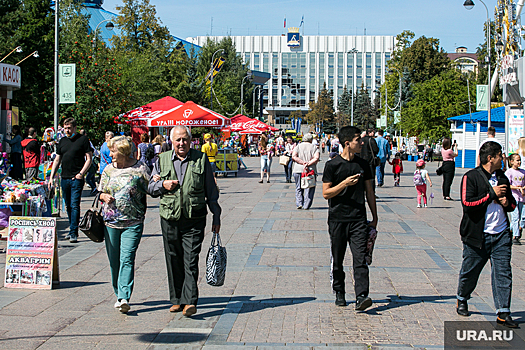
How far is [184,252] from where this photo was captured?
5.50 metres

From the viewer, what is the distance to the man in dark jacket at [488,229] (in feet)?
17.2

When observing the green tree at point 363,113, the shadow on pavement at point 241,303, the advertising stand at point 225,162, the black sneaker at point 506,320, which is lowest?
the shadow on pavement at point 241,303

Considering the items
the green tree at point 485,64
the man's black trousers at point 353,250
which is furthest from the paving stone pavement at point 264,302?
the green tree at point 485,64

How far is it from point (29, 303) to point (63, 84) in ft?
40.6

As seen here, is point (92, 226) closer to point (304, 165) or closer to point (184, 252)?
point (184, 252)

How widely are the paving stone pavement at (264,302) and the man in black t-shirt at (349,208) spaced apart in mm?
318

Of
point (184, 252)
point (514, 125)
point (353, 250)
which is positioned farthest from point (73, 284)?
point (514, 125)

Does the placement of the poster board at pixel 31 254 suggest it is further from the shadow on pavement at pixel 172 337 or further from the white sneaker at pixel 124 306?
the shadow on pavement at pixel 172 337

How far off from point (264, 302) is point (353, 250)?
3.49 ft

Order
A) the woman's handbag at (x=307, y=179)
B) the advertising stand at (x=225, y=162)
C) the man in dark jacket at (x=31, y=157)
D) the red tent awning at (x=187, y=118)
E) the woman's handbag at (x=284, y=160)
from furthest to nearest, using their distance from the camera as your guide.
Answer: the advertising stand at (x=225, y=162) → the red tent awning at (x=187, y=118) → the woman's handbag at (x=284, y=160) → the man in dark jacket at (x=31, y=157) → the woman's handbag at (x=307, y=179)

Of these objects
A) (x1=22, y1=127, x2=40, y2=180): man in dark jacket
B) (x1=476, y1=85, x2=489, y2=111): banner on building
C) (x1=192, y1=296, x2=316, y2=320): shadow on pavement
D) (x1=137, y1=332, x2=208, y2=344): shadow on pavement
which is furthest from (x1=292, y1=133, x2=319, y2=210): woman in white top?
(x1=476, y1=85, x2=489, y2=111): banner on building

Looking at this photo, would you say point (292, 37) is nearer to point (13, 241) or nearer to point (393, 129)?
point (393, 129)

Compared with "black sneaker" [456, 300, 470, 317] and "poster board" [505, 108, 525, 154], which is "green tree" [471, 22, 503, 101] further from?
"black sneaker" [456, 300, 470, 317]

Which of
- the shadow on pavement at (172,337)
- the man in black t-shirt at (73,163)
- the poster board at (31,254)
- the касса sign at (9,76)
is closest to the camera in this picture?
the shadow on pavement at (172,337)
